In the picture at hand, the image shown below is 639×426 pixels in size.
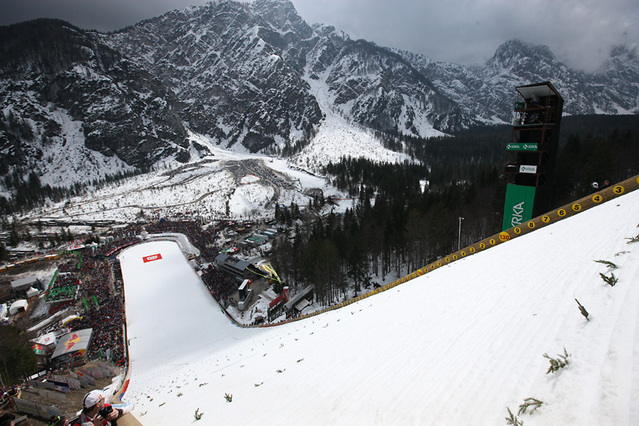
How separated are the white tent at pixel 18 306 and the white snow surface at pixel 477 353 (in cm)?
4497

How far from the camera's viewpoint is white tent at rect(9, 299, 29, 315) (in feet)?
124

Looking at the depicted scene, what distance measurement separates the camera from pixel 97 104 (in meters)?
168

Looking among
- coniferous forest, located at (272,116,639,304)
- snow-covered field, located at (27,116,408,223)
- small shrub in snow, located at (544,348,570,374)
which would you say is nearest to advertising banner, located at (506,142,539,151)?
coniferous forest, located at (272,116,639,304)

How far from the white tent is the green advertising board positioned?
60.5 meters

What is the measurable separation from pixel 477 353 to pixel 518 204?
84.0 ft

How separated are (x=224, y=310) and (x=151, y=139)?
584 ft

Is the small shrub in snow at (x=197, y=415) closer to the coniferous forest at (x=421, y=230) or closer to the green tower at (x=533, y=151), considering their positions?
the coniferous forest at (x=421, y=230)

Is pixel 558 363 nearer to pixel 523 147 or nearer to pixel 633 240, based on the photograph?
pixel 633 240

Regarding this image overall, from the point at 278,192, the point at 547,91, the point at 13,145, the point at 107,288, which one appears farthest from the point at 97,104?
the point at 547,91

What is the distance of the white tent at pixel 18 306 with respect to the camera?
37.9 m

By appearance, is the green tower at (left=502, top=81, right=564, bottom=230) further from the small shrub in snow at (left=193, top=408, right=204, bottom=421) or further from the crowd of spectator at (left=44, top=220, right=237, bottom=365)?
the crowd of spectator at (left=44, top=220, right=237, bottom=365)

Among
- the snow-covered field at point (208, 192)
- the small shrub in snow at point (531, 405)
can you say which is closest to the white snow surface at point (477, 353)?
the small shrub in snow at point (531, 405)

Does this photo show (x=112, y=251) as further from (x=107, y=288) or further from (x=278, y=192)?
(x=278, y=192)

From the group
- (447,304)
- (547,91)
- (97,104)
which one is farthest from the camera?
(97,104)
